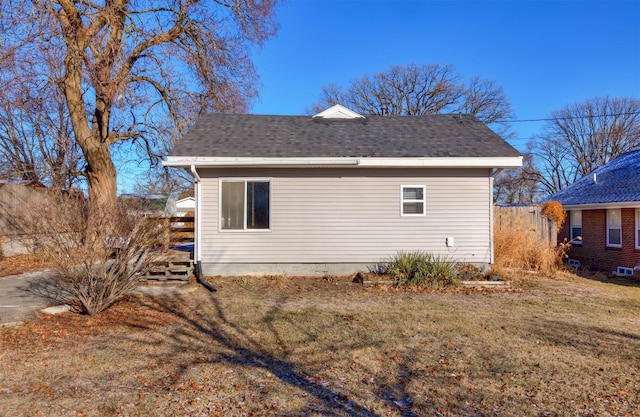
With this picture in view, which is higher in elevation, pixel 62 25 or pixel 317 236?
pixel 62 25

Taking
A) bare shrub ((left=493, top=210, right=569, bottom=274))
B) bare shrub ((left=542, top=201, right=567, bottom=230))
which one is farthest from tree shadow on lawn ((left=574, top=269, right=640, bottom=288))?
bare shrub ((left=542, top=201, right=567, bottom=230))

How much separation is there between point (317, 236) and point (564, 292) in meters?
5.69

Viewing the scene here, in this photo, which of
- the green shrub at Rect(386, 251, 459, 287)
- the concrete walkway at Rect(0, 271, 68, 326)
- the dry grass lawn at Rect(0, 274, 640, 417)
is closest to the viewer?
the dry grass lawn at Rect(0, 274, 640, 417)

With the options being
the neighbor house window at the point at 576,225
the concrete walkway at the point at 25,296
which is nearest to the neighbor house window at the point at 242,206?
the concrete walkway at the point at 25,296

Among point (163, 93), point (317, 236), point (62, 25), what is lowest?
point (317, 236)

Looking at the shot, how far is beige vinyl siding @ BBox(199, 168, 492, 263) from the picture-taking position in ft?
31.9

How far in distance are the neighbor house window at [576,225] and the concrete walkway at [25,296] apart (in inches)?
626

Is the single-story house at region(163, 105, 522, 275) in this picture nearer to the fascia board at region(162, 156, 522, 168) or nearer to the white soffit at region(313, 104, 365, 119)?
the fascia board at region(162, 156, 522, 168)

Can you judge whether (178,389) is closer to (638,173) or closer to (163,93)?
(163,93)

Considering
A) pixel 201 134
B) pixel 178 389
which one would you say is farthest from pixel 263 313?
pixel 201 134

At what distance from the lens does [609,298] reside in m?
8.05

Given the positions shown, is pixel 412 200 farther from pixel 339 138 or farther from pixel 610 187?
pixel 610 187

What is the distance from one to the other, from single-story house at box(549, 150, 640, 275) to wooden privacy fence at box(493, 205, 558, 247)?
59.4 inches

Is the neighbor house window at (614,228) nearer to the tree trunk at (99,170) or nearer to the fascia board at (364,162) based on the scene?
the fascia board at (364,162)
